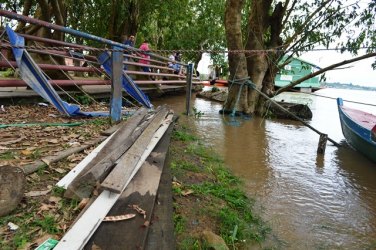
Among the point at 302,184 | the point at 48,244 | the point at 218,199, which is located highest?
the point at 48,244

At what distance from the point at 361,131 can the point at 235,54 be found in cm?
433

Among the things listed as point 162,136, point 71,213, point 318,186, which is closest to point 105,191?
point 71,213

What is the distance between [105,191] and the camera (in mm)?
2328

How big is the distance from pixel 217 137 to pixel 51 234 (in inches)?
193

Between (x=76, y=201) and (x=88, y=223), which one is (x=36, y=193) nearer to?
(x=76, y=201)

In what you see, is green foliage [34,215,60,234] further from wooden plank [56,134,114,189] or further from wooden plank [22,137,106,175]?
wooden plank [22,137,106,175]

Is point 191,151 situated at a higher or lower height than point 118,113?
lower

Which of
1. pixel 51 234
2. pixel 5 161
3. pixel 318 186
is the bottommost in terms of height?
pixel 318 186

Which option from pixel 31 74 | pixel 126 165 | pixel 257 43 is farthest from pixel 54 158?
pixel 257 43

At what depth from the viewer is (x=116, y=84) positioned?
15.2 feet

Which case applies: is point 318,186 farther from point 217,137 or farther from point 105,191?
point 105,191

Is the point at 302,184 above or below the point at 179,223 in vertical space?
below

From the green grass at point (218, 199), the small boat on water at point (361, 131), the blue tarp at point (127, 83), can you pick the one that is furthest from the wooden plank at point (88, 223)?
the small boat on water at point (361, 131)

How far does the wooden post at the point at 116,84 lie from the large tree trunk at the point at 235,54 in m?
5.16
